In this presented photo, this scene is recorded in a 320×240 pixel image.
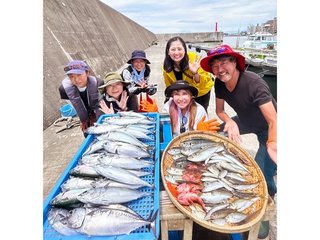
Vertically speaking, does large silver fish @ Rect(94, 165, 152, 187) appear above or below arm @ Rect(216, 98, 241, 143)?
below

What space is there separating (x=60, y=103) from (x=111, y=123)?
3519 millimetres

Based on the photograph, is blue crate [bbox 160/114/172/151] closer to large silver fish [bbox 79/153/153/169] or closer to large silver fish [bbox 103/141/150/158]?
large silver fish [bbox 103/141/150/158]

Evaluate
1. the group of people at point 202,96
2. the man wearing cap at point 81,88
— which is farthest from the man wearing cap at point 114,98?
the man wearing cap at point 81,88

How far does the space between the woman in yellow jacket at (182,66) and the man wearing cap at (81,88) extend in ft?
3.85

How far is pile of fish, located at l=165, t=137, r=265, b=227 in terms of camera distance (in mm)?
1469

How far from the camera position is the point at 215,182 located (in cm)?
170

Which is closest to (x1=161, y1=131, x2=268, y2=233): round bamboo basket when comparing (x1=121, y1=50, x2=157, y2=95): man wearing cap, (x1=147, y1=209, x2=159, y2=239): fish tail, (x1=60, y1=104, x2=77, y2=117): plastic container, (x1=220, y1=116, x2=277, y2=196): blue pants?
(x1=147, y1=209, x2=159, y2=239): fish tail

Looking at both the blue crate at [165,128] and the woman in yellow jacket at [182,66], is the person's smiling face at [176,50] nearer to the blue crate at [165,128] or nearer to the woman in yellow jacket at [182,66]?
the woman in yellow jacket at [182,66]

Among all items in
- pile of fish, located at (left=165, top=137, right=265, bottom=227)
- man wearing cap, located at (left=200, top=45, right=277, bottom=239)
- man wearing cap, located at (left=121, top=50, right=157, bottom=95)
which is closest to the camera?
pile of fish, located at (left=165, top=137, right=265, bottom=227)

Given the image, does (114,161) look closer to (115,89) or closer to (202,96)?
(115,89)

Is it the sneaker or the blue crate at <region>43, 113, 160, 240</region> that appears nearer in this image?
the blue crate at <region>43, 113, 160, 240</region>

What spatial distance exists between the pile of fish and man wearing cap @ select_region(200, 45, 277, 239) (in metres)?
0.63

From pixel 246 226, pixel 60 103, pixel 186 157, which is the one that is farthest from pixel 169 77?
pixel 60 103

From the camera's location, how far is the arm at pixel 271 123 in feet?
7.57
